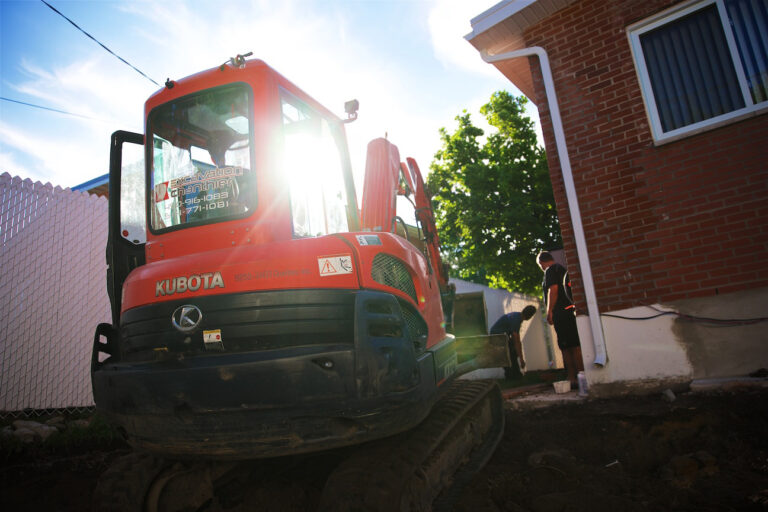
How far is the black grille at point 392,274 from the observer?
8.89 ft

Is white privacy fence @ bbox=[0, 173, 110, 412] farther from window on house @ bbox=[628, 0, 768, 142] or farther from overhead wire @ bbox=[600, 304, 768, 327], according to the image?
window on house @ bbox=[628, 0, 768, 142]

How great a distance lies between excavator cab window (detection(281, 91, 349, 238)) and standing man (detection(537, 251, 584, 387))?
4.34 m

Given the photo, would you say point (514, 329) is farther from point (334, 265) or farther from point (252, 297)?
point (252, 297)

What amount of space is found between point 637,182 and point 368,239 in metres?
3.74

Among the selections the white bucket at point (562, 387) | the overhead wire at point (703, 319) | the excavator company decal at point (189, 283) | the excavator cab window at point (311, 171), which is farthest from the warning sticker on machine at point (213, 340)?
the white bucket at point (562, 387)

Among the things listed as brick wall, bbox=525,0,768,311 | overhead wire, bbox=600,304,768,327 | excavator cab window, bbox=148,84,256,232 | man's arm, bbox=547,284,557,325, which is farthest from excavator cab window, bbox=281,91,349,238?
man's arm, bbox=547,284,557,325

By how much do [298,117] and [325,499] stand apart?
245 centimetres

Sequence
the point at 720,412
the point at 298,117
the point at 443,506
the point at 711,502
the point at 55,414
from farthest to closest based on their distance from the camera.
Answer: the point at 55,414, the point at 720,412, the point at 298,117, the point at 443,506, the point at 711,502

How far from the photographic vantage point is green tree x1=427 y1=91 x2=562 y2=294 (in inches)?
688

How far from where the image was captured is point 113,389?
8.23 ft

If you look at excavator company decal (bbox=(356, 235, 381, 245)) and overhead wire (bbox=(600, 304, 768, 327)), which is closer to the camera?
excavator company decal (bbox=(356, 235, 381, 245))

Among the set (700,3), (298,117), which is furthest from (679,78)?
(298,117)

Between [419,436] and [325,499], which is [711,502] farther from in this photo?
[325,499]

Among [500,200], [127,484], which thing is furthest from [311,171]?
[500,200]
